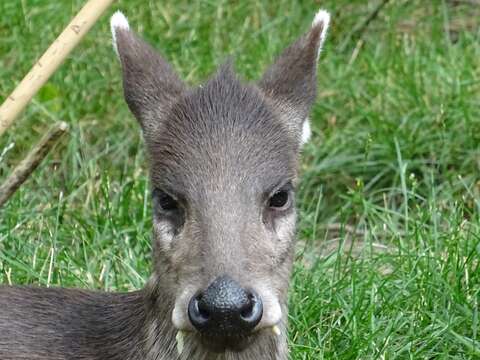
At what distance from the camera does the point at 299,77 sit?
18.2 feet

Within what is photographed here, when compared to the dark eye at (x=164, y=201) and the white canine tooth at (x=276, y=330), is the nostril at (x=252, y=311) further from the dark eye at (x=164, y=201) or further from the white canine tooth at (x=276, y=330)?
the dark eye at (x=164, y=201)

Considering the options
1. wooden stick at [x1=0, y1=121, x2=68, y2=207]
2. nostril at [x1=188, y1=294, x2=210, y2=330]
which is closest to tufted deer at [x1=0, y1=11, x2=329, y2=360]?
nostril at [x1=188, y1=294, x2=210, y2=330]

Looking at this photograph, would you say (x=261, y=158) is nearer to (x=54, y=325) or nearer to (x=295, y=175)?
(x=295, y=175)

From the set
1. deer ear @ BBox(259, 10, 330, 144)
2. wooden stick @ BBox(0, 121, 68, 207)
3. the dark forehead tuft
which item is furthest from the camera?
wooden stick @ BBox(0, 121, 68, 207)

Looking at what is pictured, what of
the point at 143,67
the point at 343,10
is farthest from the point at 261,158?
the point at 343,10

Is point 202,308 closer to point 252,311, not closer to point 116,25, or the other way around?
point 252,311

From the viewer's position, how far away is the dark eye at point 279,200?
505cm

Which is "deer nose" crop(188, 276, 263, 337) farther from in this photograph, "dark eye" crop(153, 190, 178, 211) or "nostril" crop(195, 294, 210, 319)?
"dark eye" crop(153, 190, 178, 211)

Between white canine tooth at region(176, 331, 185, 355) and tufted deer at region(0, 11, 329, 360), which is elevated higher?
tufted deer at region(0, 11, 329, 360)

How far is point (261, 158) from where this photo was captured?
5.04 meters

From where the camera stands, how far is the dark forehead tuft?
4.98m

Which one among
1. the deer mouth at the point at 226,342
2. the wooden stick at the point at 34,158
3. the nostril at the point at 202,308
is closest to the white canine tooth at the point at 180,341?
the deer mouth at the point at 226,342

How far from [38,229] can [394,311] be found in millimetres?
1938

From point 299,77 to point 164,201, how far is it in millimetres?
867
